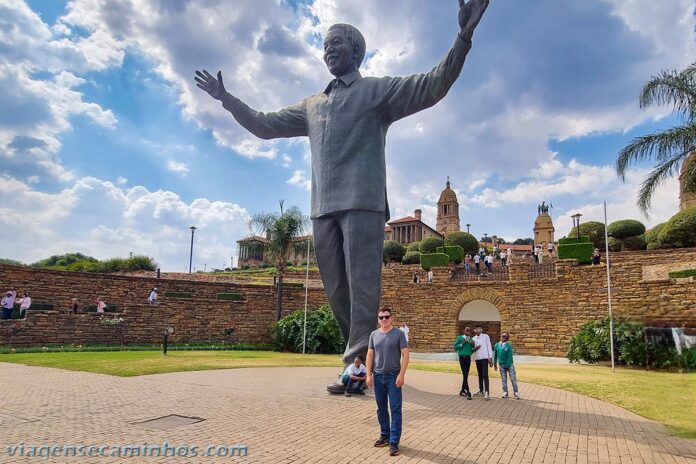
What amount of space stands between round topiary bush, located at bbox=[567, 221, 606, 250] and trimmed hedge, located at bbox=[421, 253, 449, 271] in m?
10.3

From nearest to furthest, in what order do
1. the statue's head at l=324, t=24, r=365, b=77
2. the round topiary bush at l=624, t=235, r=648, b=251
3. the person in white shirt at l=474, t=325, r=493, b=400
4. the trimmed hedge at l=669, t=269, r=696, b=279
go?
1. the statue's head at l=324, t=24, r=365, b=77
2. the person in white shirt at l=474, t=325, r=493, b=400
3. the trimmed hedge at l=669, t=269, r=696, b=279
4. the round topiary bush at l=624, t=235, r=648, b=251

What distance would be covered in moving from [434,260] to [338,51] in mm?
24862

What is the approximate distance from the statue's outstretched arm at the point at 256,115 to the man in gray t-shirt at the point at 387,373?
3923 millimetres

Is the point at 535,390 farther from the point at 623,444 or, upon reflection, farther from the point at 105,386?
the point at 105,386

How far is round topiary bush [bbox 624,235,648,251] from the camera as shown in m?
31.7

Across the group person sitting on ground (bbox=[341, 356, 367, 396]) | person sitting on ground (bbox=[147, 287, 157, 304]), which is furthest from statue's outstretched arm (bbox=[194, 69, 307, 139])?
person sitting on ground (bbox=[147, 287, 157, 304])

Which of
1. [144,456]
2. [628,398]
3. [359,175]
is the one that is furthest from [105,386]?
[628,398]

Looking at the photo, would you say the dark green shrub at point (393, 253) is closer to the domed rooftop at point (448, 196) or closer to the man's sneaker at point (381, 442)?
the man's sneaker at point (381, 442)

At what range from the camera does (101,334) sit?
58.5 ft

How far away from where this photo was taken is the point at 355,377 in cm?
638

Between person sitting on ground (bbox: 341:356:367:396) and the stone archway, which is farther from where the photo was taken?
the stone archway

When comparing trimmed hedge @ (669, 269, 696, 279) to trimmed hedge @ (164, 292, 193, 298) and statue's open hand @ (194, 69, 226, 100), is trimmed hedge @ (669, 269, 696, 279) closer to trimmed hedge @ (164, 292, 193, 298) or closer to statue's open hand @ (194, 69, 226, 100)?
statue's open hand @ (194, 69, 226, 100)

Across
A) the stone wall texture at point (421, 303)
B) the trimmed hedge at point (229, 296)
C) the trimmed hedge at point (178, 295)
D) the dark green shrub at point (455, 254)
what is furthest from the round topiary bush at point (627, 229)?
the trimmed hedge at point (178, 295)

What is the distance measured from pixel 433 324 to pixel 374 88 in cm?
1867
